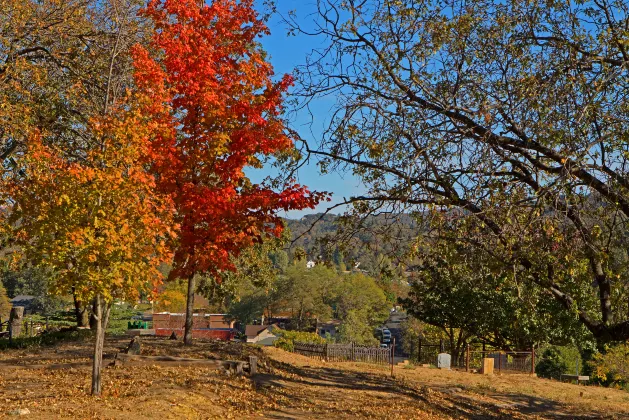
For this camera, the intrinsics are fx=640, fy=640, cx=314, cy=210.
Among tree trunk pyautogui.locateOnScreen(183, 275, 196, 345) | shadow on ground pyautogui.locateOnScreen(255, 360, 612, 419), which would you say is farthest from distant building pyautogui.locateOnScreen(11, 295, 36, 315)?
shadow on ground pyautogui.locateOnScreen(255, 360, 612, 419)

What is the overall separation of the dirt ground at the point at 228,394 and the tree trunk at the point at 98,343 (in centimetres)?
26

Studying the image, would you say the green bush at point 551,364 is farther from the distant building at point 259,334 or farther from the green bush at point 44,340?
the distant building at point 259,334

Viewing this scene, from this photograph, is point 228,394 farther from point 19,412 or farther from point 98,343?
point 19,412

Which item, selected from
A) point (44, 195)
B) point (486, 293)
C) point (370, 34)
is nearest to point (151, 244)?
point (44, 195)

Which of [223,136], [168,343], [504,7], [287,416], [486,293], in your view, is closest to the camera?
[504,7]

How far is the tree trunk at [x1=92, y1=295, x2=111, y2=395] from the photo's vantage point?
35.0 ft

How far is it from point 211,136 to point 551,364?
3233 cm

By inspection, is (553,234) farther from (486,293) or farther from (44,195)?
(486,293)

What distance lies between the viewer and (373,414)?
12172 millimetres

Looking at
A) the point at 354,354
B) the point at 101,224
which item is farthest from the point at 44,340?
the point at 354,354

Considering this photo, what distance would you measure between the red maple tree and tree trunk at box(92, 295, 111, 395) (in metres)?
3.48

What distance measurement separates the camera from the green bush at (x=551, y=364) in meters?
38.9

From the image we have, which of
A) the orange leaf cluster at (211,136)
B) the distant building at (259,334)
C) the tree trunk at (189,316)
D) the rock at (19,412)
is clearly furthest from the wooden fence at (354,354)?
the distant building at (259,334)

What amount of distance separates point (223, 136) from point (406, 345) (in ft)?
204
